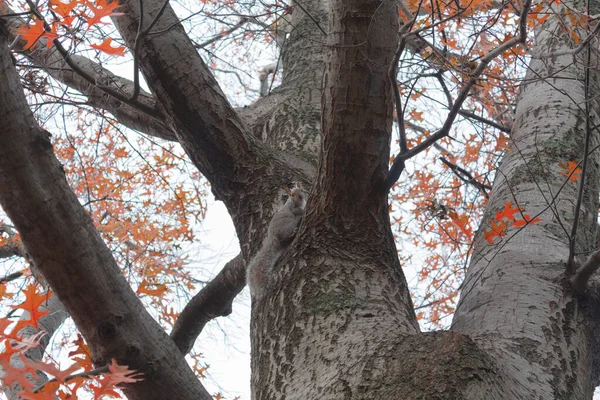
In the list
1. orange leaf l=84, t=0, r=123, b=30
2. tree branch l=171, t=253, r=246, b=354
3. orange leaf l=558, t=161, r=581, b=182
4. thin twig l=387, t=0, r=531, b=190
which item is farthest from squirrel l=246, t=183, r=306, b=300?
orange leaf l=558, t=161, r=581, b=182

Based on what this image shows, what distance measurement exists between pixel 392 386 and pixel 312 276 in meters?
0.55

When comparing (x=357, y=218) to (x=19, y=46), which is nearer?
(x=357, y=218)

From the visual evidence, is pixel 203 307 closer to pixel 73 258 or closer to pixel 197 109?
pixel 197 109

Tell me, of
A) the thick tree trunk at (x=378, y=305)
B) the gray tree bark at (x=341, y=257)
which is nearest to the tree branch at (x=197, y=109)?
the gray tree bark at (x=341, y=257)

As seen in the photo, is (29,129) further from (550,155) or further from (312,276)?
(550,155)

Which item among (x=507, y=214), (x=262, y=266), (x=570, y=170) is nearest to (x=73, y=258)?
(x=262, y=266)

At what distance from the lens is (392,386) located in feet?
4.50

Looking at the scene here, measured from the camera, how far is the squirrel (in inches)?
79.4

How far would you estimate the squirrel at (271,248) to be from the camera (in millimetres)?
2018

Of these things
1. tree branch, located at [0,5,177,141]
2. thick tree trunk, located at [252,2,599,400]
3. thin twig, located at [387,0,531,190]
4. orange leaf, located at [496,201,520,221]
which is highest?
tree branch, located at [0,5,177,141]

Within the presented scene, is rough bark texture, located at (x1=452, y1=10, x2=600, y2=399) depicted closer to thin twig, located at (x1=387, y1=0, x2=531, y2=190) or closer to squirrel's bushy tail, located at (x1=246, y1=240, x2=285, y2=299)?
thin twig, located at (x1=387, y1=0, x2=531, y2=190)

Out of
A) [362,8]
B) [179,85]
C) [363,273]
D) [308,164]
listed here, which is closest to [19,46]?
[179,85]

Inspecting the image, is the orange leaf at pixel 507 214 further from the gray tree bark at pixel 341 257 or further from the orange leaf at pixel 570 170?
the orange leaf at pixel 570 170

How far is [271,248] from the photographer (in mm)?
2070
